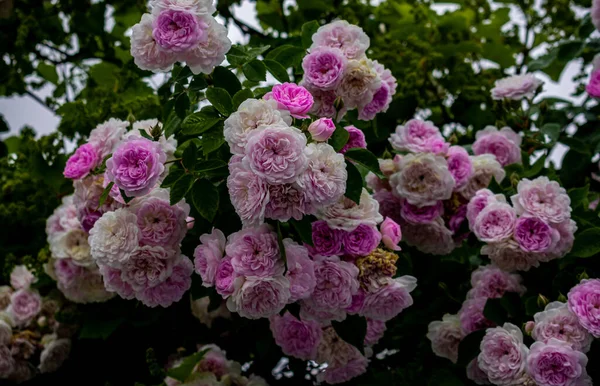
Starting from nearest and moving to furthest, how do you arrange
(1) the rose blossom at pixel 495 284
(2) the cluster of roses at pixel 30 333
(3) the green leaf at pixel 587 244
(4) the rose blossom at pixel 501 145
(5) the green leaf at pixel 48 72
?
1. (3) the green leaf at pixel 587 244
2. (1) the rose blossom at pixel 495 284
3. (4) the rose blossom at pixel 501 145
4. (2) the cluster of roses at pixel 30 333
5. (5) the green leaf at pixel 48 72

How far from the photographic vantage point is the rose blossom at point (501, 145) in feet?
5.43

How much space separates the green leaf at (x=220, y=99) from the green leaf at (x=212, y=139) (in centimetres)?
4

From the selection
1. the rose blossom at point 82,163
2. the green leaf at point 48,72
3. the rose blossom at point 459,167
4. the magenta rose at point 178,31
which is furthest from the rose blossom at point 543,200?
the green leaf at point 48,72

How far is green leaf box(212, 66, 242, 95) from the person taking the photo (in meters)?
1.25

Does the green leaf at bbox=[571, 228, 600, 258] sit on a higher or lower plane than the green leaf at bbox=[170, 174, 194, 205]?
lower

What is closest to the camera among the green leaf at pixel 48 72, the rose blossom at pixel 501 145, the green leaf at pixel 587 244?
the green leaf at pixel 587 244

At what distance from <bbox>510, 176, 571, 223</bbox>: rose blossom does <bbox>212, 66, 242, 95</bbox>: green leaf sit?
57 cm

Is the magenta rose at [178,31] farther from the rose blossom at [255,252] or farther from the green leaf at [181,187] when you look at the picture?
the rose blossom at [255,252]

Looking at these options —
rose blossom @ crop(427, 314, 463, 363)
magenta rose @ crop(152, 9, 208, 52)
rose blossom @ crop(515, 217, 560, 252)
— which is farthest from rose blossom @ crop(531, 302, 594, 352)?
magenta rose @ crop(152, 9, 208, 52)

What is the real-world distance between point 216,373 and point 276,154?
28.5 inches

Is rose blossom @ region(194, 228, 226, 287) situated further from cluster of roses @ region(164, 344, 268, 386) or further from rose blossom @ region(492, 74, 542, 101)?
rose blossom @ region(492, 74, 542, 101)

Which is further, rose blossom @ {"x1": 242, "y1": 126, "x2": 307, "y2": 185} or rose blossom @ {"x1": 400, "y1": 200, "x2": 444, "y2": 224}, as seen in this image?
rose blossom @ {"x1": 400, "y1": 200, "x2": 444, "y2": 224}

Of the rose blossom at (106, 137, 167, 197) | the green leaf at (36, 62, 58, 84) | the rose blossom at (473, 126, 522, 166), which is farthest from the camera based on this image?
the green leaf at (36, 62, 58, 84)

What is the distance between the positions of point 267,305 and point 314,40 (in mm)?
505
